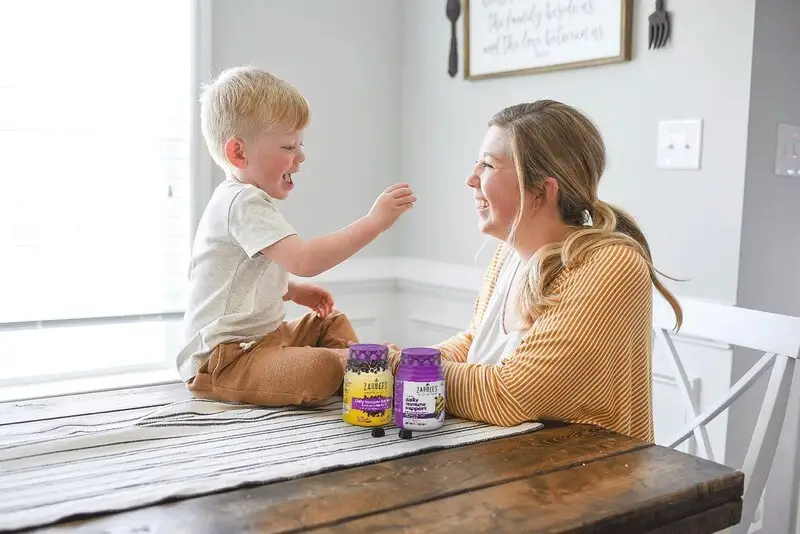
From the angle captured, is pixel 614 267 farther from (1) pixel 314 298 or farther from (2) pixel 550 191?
(1) pixel 314 298

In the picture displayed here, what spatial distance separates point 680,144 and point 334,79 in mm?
1220

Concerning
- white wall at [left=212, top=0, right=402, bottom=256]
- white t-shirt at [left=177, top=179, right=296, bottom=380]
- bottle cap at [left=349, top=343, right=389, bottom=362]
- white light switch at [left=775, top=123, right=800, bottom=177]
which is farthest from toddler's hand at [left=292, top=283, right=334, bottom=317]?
white light switch at [left=775, top=123, right=800, bottom=177]

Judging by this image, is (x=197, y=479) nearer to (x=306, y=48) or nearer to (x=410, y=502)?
(x=410, y=502)

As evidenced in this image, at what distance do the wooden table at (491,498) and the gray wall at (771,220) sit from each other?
34.5 inches

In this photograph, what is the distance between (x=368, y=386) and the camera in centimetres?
134

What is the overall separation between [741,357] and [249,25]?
1.73 meters

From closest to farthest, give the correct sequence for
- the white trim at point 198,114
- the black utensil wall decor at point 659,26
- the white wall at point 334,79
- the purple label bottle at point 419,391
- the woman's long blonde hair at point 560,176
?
1. the purple label bottle at point 419,391
2. the woman's long blonde hair at point 560,176
3. the black utensil wall decor at point 659,26
4. the white trim at point 198,114
5. the white wall at point 334,79

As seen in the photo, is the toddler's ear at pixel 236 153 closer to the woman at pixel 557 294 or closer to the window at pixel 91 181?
the woman at pixel 557 294

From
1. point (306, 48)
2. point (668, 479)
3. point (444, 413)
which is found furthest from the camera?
point (306, 48)

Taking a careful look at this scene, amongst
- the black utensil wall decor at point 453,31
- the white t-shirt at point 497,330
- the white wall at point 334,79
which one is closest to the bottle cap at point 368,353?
the white t-shirt at point 497,330

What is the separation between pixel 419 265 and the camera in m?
2.94

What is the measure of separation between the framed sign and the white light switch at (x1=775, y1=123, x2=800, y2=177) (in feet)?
1.42

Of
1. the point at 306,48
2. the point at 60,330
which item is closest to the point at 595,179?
the point at 306,48

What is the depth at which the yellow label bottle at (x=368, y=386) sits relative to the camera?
1.34 metres
